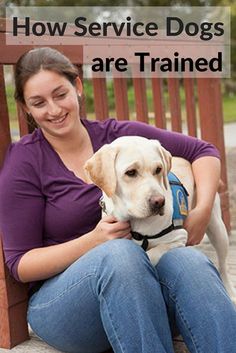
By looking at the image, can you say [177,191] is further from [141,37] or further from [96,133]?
[141,37]

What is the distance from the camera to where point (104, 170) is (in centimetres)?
236

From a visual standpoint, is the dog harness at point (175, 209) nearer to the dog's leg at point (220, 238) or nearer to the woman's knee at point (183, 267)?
the woman's knee at point (183, 267)

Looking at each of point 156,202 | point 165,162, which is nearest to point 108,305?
point 156,202

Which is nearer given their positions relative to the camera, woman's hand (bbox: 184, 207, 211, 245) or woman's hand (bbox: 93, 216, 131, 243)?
woman's hand (bbox: 93, 216, 131, 243)

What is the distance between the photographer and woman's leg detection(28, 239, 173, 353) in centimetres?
211

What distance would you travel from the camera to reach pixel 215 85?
4.57 meters

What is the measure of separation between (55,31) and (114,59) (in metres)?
0.81

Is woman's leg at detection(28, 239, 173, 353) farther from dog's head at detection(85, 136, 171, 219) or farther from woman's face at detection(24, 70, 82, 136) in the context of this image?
woman's face at detection(24, 70, 82, 136)

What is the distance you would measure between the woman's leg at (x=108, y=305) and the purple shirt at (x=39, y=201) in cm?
20

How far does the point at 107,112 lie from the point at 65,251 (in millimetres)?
1677

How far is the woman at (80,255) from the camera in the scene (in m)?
2.14

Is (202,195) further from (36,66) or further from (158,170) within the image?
(36,66)

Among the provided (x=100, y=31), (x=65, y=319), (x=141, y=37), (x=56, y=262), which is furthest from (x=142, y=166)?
(x=141, y=37)

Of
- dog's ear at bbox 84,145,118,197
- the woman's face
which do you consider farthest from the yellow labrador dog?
the woman's face
